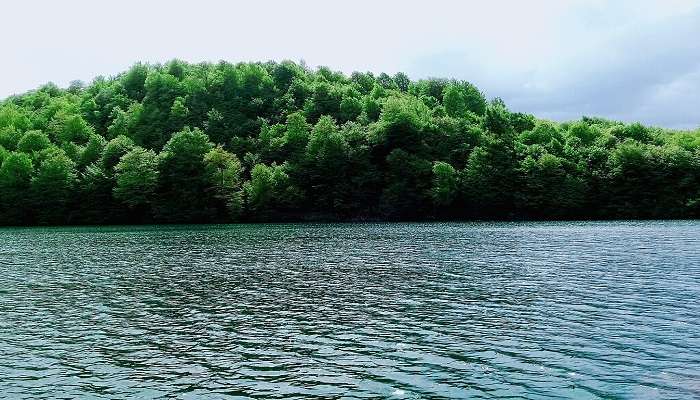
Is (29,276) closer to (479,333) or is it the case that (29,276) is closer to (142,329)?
(142,329)

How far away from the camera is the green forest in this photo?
12875cm

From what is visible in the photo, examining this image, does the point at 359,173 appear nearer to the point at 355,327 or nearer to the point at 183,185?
the point at 183,185

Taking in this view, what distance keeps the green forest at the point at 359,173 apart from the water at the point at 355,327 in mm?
75675

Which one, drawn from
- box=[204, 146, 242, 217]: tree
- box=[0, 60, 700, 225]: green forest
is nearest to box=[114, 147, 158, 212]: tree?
box=[0, 60, 700, 225]: green forest

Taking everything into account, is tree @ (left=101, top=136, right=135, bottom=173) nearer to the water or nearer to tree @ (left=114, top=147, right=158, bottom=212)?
tree @ (left=114, top=147, right=158, bottom=212)

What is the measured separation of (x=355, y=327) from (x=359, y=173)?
362ft

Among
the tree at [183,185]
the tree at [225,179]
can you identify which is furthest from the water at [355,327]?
the tree at [183,185]

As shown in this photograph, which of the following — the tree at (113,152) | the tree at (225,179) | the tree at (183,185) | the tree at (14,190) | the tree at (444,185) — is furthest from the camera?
the tree at (113,152)

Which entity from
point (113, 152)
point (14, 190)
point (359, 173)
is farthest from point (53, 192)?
point (359, 173)

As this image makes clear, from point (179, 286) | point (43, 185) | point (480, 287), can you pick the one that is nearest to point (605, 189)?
point (480, 287)

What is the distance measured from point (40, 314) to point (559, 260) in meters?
40.9

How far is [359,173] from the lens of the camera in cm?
13738

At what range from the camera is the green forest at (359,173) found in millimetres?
128750

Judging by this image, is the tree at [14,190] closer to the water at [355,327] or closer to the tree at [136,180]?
the tree at [136,180]
